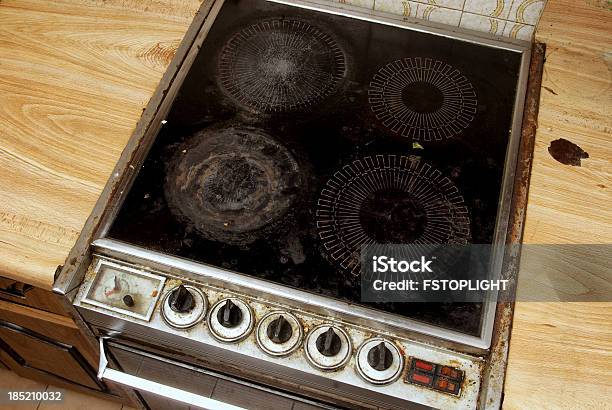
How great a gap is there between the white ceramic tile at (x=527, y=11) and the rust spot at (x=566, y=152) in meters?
0.34

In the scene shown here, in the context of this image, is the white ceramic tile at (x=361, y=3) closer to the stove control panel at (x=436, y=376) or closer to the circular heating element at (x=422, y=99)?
the circular heating element at (x=422, y=99)

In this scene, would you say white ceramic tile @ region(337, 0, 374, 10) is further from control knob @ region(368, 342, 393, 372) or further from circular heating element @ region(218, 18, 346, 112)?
control knob @ region(368, 342, 393, 372)

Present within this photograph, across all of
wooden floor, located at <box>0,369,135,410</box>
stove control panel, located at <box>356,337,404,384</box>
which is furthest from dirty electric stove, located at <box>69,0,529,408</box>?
wooden floor, located at <box>0,369,135,410</box>

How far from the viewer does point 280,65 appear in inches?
50.9

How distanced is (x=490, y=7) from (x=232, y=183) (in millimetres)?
736

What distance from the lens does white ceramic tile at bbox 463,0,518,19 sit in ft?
4.17

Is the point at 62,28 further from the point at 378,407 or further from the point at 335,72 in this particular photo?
the point at 378,407

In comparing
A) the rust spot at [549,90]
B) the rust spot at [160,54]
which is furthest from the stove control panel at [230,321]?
the rust spot at [549,90]

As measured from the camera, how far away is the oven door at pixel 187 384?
107 cm

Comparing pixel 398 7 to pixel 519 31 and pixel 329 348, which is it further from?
pixel 329 348

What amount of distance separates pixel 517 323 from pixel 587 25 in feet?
2.45

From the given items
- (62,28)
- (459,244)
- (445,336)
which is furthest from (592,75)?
(62,28)

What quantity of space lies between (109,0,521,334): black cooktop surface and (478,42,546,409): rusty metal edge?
41 millimetres

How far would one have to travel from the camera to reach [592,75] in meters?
1.20
